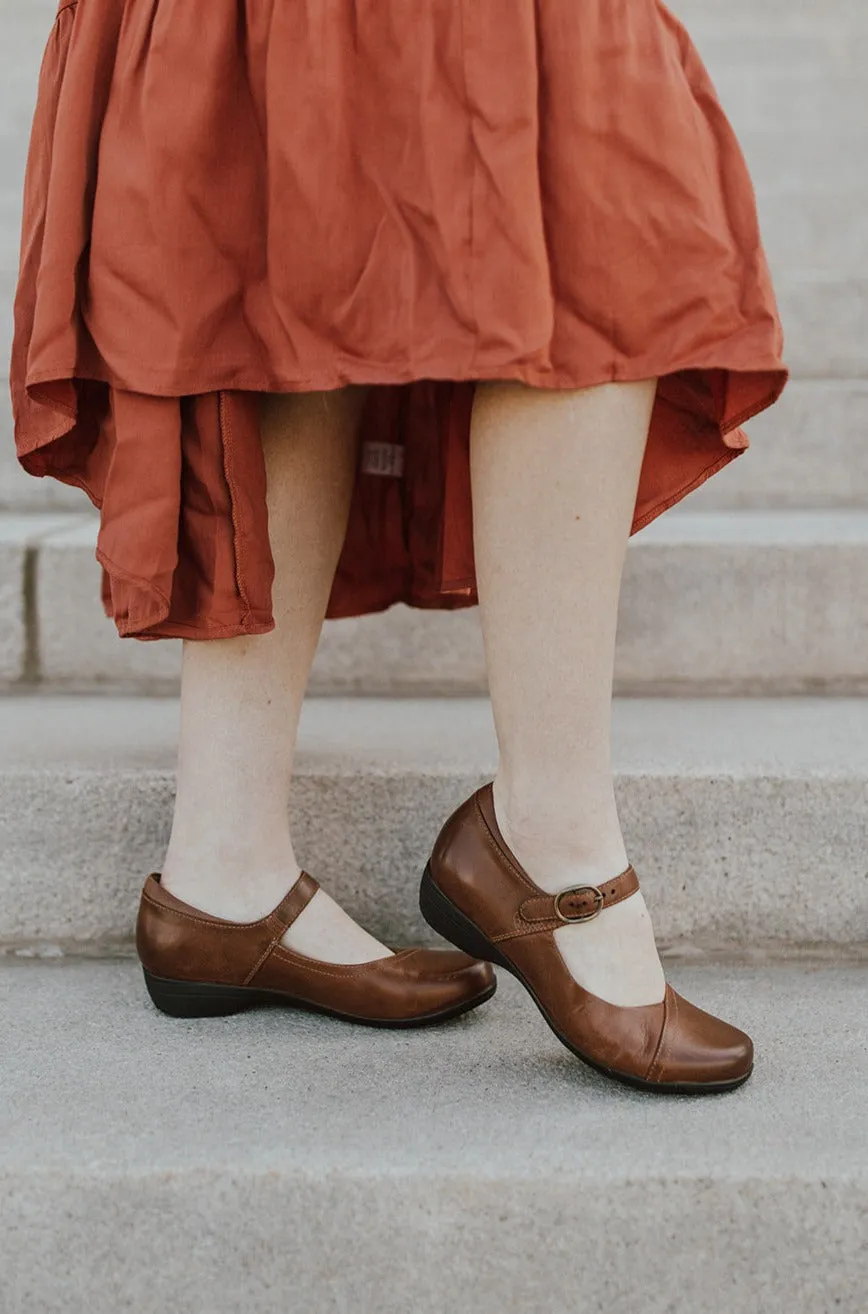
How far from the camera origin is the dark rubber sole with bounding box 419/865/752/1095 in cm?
71

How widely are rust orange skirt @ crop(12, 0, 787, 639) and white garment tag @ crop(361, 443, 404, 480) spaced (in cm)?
19

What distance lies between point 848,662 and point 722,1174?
71 centimetres

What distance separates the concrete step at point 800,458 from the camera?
1.50 m

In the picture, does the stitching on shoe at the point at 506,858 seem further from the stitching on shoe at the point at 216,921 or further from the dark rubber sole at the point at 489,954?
the stitching on shoe at the point at 216,921

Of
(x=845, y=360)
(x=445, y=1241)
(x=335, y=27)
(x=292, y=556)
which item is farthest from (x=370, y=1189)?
(x=845, y=360)

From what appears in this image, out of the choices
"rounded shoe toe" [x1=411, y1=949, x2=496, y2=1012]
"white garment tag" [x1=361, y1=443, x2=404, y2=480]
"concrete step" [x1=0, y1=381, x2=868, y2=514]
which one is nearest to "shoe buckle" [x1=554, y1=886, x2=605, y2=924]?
"rounded shoe toe" [x1=411, y1=949, x2=496, y2=1012]

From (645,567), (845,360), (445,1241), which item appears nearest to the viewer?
(445,1241)

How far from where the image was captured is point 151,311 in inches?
27.4

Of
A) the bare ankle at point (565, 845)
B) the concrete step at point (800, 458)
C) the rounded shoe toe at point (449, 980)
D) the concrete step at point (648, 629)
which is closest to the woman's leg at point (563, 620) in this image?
the bare ankle at point (565, 845)

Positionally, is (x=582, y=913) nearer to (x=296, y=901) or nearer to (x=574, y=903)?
(x=574, y=903)

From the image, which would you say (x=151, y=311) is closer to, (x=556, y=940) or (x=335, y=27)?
(x=335, y=27)

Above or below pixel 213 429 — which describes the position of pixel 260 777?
below

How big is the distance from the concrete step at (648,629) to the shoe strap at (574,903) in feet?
1.67

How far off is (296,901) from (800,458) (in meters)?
0.99
